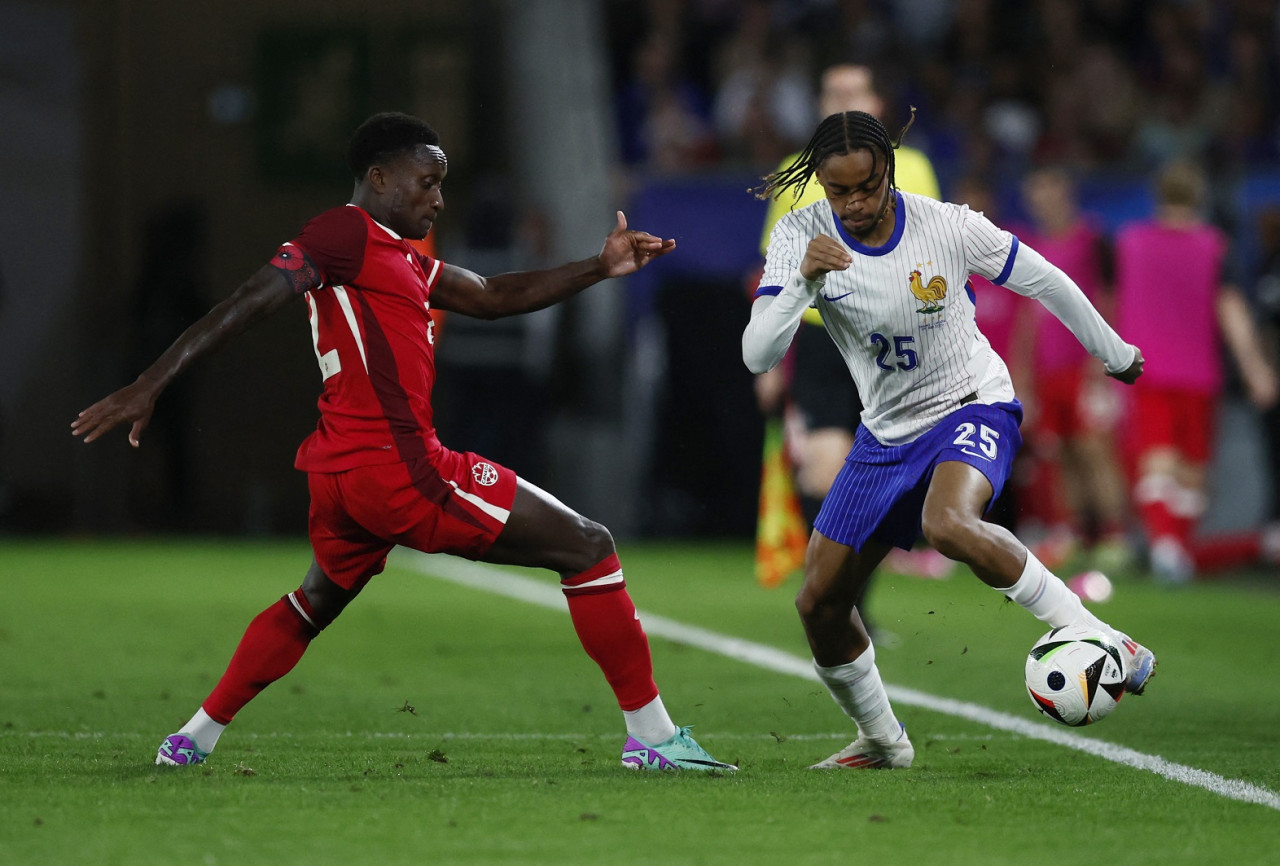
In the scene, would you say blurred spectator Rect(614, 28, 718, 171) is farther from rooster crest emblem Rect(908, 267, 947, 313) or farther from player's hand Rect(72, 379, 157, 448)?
player's hand Rect(72, 379, 157, 448)

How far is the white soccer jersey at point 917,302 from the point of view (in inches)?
214

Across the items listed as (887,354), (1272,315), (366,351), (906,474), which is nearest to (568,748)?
(906,474)

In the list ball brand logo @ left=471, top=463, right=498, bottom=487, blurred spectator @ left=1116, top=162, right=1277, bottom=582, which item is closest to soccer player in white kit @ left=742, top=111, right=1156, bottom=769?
ball brand logo @ left=471, top=463, right=498, bottom=487

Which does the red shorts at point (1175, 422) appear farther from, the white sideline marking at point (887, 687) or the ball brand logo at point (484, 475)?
the ball brand logo at point (484, 475)

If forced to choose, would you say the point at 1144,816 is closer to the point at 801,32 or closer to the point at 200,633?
the point at 200,633

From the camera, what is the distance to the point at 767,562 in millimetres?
11227

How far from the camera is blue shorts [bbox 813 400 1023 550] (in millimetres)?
5402

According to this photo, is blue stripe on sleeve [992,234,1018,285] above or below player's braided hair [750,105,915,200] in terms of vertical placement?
below

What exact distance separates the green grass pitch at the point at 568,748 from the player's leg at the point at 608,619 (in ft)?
0.56

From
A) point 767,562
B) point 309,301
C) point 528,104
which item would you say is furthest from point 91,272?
point 309,301

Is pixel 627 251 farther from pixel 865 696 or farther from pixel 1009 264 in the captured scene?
pixel 865 696

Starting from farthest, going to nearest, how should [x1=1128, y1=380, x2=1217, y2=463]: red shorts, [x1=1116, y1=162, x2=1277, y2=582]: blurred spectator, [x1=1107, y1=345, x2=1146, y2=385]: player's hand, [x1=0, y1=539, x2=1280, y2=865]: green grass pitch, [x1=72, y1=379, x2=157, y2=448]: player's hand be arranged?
[x1=1128, y1=380, x2=1217, y2=463]: red shorts < [x1=1116, y1=162, x2=1277, y2=582]: blurred spectator < [x1=1107, y1=345, x2=1146, y2=385]: player's hand < [x1=72, y1=379, x2=157, y2=448]: player's hand < [x1=0, y1=539, x2=1280, y2=865]: green grass pitch

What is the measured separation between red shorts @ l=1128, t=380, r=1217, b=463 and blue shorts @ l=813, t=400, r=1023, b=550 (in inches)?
279

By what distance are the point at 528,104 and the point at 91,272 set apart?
4246mm
